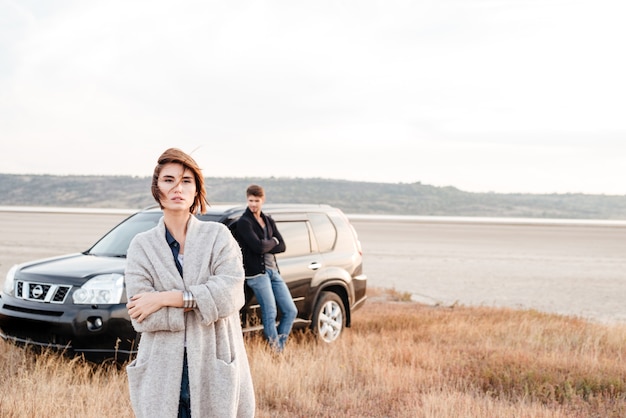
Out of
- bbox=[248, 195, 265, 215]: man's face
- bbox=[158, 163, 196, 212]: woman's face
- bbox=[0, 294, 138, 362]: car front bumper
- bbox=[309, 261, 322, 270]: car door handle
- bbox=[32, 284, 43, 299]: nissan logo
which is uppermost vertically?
bbox=[158, 163, 196, 212]: woman's face

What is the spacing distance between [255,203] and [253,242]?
455 mm

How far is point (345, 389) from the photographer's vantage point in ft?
20.7

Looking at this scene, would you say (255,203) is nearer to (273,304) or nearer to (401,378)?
(273,304)

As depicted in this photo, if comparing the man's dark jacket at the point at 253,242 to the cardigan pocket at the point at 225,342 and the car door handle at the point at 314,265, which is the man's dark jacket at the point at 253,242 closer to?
the car door handle at the point at 314,265

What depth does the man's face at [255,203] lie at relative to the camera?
299 inches

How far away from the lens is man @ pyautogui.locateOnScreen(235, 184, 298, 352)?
24.7 ft

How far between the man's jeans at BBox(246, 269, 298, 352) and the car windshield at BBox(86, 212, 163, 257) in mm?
1419

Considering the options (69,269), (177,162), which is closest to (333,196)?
(69,269)

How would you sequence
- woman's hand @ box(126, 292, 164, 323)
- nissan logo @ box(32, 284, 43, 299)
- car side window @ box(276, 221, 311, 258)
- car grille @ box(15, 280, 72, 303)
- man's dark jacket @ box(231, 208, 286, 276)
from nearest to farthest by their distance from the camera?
woman's hand @ box(126, 292, 164, 323) < car grille @ box(15, 280, 72, 303) < nissan logo @ box(32, 284, 43, 299) < man's dark jacket @ box(231, 208, 286, 276) < car side window @ box(276, 221, 311, 258)

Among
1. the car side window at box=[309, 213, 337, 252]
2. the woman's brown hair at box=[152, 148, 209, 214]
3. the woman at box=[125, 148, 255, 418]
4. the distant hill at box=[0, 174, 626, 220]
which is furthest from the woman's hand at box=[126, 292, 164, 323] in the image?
the distant hill at box=[0, 174, 626, 220]

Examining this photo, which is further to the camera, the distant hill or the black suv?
the distant hill

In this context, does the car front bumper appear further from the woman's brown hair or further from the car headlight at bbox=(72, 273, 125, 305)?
the woman's brown hair

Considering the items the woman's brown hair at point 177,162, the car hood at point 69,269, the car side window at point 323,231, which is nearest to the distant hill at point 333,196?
the car side window at point 323,231

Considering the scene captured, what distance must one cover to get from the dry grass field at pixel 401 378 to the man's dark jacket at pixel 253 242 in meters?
0.87
